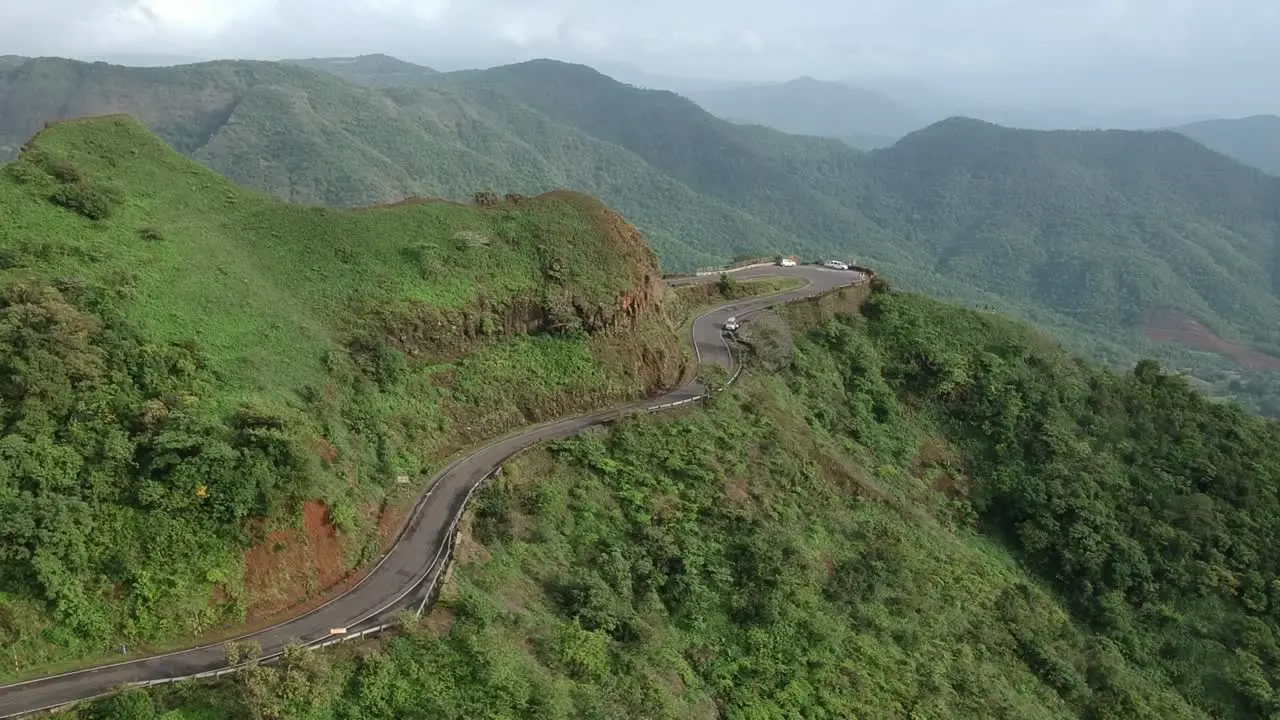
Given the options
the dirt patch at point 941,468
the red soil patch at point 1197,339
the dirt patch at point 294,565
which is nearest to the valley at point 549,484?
the dirt patch at point 294,565

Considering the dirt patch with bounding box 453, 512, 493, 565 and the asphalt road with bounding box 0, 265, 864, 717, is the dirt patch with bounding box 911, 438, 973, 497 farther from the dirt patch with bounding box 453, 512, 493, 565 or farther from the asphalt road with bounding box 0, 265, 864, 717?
the dirt patch with bounding box 453, 512, 493, 565

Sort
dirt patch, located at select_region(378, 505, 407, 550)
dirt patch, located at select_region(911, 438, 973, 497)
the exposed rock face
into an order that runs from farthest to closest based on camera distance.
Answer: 1. dirt patch, located at select_region(911, 438, 973, 497)
2. the exposed rock face
3. dirt patch, located at select_region(378, 505, 407, 550)

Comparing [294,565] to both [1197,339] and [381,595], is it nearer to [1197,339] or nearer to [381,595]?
[381,595]

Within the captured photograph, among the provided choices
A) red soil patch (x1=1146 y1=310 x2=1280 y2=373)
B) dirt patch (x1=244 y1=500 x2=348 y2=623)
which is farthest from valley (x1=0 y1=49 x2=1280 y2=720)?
red soil patch (x1=1146 y1=310 x2=1280 y2=373)

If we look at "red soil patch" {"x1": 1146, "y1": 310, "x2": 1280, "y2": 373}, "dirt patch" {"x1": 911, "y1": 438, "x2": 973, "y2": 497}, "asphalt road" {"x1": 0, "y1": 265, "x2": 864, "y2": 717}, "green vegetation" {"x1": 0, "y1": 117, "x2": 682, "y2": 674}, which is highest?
"green vegetation" {"x1": 0, "y1": 117, "x2": 682, "y2": 674}

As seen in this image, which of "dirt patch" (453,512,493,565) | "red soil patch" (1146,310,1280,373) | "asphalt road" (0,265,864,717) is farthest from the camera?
"red soil patch" (1146,310,1280,373)

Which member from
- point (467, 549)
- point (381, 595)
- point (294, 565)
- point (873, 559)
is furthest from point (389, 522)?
point (873, 559)

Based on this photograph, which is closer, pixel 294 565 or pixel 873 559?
pixel 294 565
